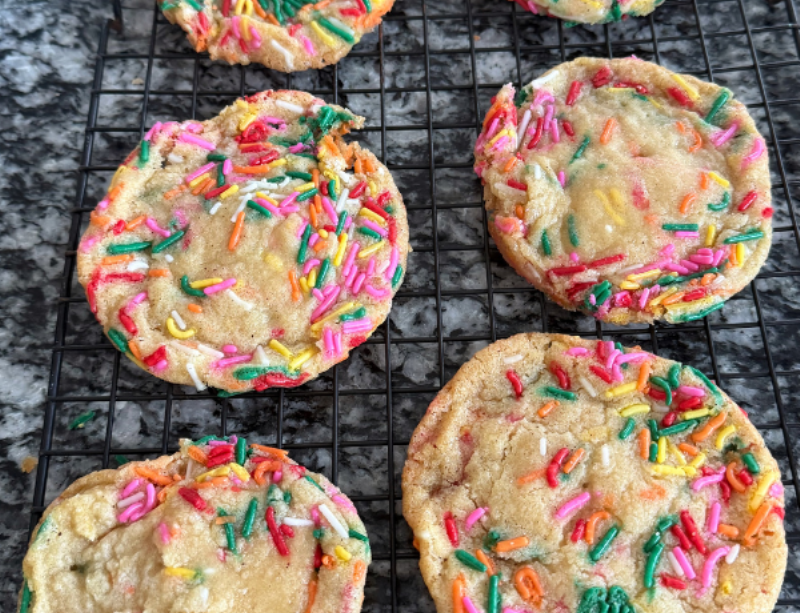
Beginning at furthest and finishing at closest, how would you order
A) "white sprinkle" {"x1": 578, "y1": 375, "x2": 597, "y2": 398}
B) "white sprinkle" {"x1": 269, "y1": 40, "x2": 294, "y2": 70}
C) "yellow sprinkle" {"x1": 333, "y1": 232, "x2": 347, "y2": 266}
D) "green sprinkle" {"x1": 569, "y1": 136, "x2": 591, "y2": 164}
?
"white sprinkle" {"x1": 269, "y1": 40, "x2": 294, "y2": 70}, "green sprinkle" {"x1": 569, "y1": 136, "x2": 591, "y2": 164}, "yellow sprinkle" {"x1": 333, "y1": 232, "x2": 347, "y2": 266}, "white sprinkle" {"x1": 578, "y1": 375, "x2": 597, "y2": 398}

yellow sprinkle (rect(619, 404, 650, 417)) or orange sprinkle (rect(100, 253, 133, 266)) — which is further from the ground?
yellow sprinkle (rect(619, 404, 650, 417))

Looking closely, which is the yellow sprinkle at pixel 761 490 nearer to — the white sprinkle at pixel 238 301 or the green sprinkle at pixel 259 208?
the white sprinkle at pixel 238 301

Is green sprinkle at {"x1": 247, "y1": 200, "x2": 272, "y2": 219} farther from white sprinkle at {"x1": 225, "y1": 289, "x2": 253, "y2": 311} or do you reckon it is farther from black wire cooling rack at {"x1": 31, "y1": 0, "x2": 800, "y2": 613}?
black wire cooling rack at {"x1": 31, "y1": 0, "x2": 800, "y2": 613}

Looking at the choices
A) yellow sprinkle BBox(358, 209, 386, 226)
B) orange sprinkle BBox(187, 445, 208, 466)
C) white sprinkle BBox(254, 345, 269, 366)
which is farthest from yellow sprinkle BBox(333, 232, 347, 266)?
orange sprinkle BBox(187, 445, 208, 466)

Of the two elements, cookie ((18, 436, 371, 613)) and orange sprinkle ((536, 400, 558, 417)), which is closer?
cookie ((18, 436, 371, 613))

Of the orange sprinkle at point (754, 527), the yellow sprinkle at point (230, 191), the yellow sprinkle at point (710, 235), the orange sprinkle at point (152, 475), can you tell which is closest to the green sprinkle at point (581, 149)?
the yellow sprinkle at point (710, 235)

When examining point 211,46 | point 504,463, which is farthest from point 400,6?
point 504,463
